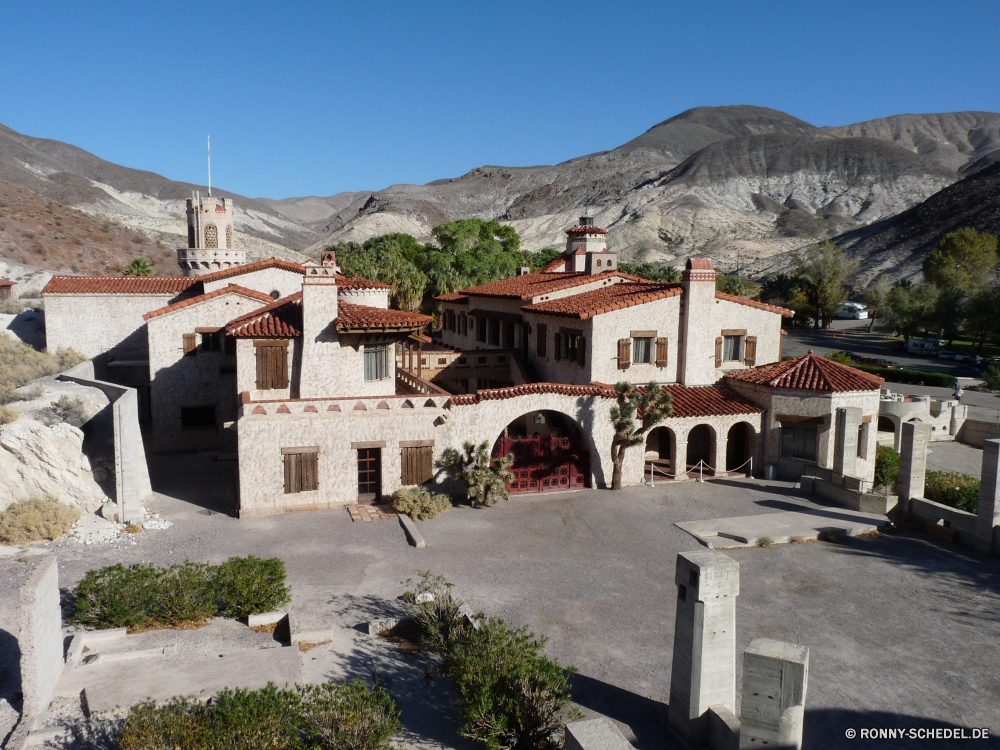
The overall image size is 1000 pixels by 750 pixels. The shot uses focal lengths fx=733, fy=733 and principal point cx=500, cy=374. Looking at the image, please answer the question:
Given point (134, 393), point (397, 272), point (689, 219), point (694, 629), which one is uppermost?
point (689, 219)

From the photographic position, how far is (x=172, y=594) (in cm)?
1528

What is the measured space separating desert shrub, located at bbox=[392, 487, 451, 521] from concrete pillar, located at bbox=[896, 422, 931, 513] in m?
14.7

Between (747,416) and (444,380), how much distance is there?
14029 millimetres

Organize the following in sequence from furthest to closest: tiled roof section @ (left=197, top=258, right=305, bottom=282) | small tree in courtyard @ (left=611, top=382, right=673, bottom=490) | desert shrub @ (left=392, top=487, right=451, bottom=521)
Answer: tiled roof section @ (left=197, top=258, right=305, bottom=282) → small tree in courtyard @ (left=611, top=382, right=673, bottom=490) → desert shrub @ (left=392, top=487, right=451, bottom=521)

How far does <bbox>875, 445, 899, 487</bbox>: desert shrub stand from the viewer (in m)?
28.0

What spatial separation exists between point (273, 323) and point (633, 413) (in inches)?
516

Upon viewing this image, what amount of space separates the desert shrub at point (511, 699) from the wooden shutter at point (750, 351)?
2185 cm

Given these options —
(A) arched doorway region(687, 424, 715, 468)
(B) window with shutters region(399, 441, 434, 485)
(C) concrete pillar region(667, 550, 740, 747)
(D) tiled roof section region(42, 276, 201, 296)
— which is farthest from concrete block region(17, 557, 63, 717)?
(D) tiled roof section region(42, 276, 201, 296)

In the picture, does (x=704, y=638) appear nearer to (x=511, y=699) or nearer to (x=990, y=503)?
(x=511, y=699)

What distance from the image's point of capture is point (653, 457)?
3062 centimetres

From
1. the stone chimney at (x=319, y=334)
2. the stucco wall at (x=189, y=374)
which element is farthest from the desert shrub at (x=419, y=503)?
the stucco wall at (x=189, y=374)

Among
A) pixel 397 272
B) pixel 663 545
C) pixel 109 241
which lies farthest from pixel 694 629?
pixel 109 241

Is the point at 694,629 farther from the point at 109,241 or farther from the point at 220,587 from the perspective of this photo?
the point at 109,241

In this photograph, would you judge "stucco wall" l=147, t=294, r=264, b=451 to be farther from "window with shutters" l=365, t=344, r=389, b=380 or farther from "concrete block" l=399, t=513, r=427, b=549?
"concrete block" l=399, t=513, r=427, b=549
